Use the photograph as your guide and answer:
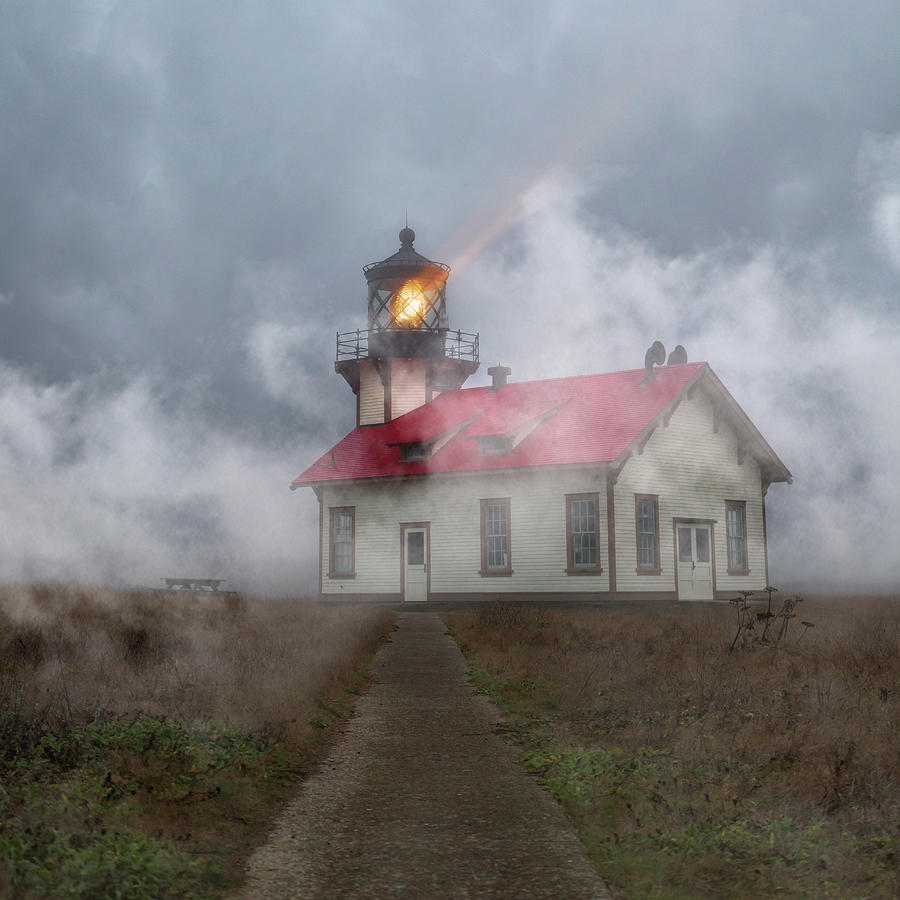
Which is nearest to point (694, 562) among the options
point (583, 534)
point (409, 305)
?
point (583, 534)

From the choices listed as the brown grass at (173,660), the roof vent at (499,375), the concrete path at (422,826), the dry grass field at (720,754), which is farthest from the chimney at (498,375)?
the concrete path at (422,826)

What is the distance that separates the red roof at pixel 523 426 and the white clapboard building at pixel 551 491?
0.06 meters

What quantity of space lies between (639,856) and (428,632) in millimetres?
14173

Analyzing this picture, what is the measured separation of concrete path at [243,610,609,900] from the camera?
197 inches

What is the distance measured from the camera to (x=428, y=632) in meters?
19.4

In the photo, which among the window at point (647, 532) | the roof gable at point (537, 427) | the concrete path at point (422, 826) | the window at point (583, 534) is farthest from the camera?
the roof gable at point (537, 427)

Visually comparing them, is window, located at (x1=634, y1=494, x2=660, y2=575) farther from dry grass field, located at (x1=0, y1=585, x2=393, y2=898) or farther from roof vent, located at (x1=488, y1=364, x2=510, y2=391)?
dry grass field, located at (x1=0, y1=585, x2=393, y2=898)

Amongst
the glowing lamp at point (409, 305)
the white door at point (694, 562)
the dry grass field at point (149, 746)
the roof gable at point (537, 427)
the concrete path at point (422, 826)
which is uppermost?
the glowing lamp at point (409, 305)

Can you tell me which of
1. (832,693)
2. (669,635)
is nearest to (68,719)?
(832,693)

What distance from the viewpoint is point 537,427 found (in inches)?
1121

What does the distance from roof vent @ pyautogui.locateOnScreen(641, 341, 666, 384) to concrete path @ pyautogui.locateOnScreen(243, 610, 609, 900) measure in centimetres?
2040

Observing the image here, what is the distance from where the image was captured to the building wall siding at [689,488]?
2616 cm

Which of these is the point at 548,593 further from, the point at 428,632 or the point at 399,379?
the point at 399,379

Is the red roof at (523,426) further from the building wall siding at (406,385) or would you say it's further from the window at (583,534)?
the window at (583,534)
